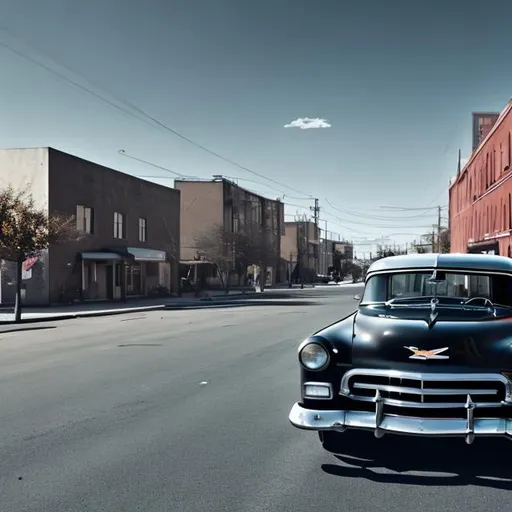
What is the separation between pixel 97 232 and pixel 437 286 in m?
32.0

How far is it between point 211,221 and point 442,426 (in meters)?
58.6

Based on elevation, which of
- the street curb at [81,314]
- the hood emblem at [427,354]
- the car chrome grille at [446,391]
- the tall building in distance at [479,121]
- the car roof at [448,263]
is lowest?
the street curb at [81,314]

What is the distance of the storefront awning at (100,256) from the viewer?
113ft

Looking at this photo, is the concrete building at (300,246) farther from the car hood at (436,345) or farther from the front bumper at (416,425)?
the front bumper at (416,425)

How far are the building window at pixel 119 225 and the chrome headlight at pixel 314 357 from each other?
1371 inches

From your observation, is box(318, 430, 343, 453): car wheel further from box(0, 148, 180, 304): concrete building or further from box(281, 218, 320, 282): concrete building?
box(281, 218, 320, 282): concrete building

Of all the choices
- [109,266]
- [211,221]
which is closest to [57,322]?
[109,266]

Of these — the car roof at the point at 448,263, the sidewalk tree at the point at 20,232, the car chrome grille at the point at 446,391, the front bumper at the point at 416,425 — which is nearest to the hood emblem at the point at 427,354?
the car chrome grille at the point at 446,391

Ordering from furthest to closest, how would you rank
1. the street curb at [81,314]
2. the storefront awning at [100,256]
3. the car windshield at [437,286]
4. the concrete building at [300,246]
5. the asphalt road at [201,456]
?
1. the concrete building at [300,246]
2. the storefront awning at [100,256]
3. the street curb at [81,314]
4. the car windshield at [437,286]
5. the asphalt road at [201,456]

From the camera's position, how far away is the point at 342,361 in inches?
214

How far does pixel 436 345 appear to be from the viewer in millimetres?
5160

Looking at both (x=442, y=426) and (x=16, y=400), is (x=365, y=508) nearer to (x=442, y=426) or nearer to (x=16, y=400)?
(x=442, y=426)

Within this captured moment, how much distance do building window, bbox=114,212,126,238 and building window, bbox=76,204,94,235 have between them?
9.61 ft

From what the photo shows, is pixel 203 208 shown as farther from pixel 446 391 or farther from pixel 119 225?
pixel 446 391
